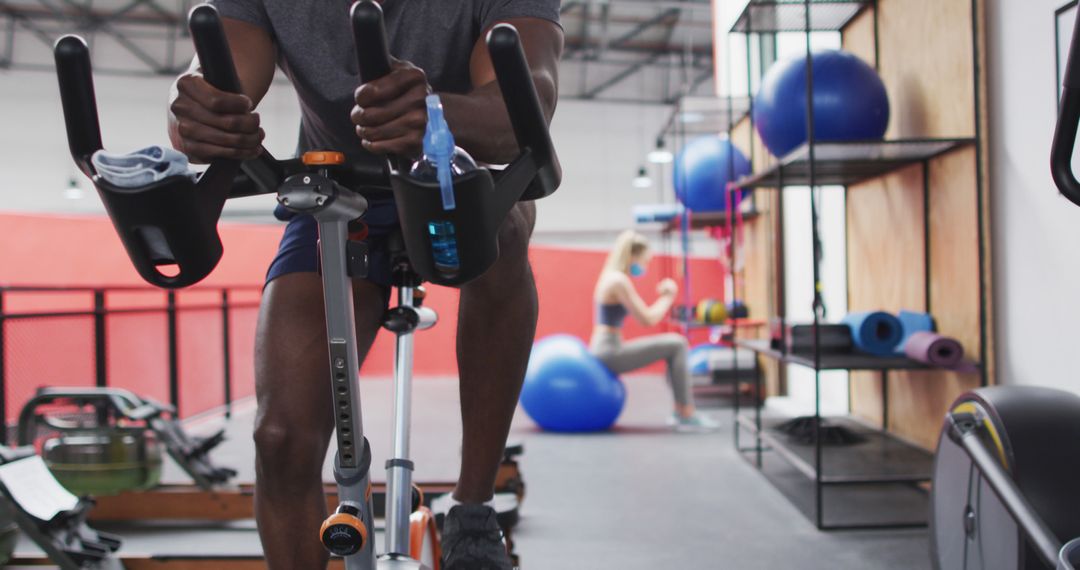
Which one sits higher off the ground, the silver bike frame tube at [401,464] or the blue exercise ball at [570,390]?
the silver bike frame tube at [401,464]

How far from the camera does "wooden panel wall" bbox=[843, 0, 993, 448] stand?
105 inches

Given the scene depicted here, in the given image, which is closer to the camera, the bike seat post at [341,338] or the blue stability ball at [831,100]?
the bike seat post at [341,338]

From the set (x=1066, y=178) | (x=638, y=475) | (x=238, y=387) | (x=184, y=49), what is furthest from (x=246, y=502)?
(x=184, y=49)

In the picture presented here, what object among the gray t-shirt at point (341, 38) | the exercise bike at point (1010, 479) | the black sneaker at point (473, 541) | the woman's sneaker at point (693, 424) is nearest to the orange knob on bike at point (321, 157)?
the gray t-shirt at point (341, 38)

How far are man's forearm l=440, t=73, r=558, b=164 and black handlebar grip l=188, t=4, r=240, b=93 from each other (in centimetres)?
20

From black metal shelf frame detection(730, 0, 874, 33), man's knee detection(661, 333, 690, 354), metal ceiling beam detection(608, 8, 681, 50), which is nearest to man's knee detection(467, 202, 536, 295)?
black metal shelf frame detection(730, 0, 874, 33)

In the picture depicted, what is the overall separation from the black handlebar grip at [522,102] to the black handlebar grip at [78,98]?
1.19 ft

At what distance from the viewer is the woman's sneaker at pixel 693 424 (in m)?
4.55

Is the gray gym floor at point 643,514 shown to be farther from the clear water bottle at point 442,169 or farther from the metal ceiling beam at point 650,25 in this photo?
the metal ceiling beam at point 650,25

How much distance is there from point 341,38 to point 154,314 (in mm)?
4070

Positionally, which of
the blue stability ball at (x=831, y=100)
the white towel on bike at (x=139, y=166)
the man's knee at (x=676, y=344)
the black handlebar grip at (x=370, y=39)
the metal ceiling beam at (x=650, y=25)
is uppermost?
the metal ceiling beam at (x=650, y=25)

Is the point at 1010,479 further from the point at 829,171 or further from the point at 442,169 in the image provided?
the point at 829,171


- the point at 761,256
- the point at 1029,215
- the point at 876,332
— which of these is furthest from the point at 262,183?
the point at 761,256

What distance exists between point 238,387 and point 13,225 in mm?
2197
